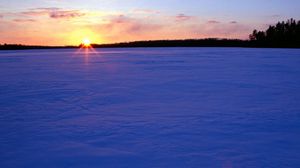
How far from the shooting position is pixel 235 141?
14.1 ft

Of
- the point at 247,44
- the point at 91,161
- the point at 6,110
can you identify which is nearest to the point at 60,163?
the point at 91,161

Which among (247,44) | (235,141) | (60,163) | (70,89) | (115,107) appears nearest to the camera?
(60,163)

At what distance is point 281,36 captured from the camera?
245 feet

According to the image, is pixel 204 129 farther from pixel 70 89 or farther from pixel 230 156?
pixel 70 89

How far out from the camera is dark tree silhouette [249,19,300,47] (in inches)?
2825

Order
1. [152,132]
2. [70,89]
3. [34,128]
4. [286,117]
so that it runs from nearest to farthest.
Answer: [152,132], [34,128], [286,117], [70,89]

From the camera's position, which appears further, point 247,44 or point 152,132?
point 247,44

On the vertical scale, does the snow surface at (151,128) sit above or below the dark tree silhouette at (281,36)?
below

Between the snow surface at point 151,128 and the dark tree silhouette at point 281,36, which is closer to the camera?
the snow surface at point 151,128

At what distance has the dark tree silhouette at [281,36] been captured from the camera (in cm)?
7175

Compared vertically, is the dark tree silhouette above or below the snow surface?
above

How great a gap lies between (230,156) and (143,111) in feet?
8.69

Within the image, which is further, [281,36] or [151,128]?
[281,36]

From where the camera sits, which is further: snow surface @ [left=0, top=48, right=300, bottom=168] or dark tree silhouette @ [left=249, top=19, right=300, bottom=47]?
dark tree silhouette @ [left=249, top=19, right=300, bottom=47]
